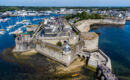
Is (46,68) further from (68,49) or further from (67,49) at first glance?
(68,49)

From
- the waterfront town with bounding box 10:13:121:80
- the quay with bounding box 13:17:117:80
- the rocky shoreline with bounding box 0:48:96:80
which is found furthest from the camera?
the quay with bounding box 13:17:117:80

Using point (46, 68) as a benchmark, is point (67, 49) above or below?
above

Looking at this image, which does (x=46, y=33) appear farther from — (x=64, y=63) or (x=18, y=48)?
(x=64, y=63)

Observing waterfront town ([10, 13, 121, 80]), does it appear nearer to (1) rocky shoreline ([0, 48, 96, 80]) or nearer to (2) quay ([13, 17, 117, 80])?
(2) quay ([13, 17, 117, 80])

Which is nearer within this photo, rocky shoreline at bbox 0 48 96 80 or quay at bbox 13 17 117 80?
rocky shoreline at bbox 0 48 96 80

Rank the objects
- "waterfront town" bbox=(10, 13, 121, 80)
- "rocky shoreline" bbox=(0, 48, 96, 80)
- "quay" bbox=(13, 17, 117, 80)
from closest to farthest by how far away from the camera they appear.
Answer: "rocky shoreline" bbox=(0, 48, 96, 80) → "waterfront town" bbox=(10, 13, 121, 80) → "quay" bbox=(13, 17, 117, 80)

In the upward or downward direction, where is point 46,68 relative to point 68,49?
downward

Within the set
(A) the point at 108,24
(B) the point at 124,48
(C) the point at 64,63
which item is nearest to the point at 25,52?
(C) the point at 64,63

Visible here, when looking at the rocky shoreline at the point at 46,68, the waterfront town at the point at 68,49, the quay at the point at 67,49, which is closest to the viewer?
the rocky shoreline at the point at 46,68

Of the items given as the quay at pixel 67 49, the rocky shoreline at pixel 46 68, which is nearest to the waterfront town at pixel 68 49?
the quay at pixel 67 49

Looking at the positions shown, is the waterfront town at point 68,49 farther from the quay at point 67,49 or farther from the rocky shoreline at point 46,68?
the rocky shoreline at point 46,68

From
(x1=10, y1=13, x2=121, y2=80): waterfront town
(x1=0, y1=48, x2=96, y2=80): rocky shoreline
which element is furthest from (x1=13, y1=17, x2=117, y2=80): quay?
(x1=0, y1=48, x2=96, y2=80): rocky shoreline

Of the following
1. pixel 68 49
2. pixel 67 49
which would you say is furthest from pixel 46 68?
pixel 68 49

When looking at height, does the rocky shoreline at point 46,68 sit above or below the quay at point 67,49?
below
